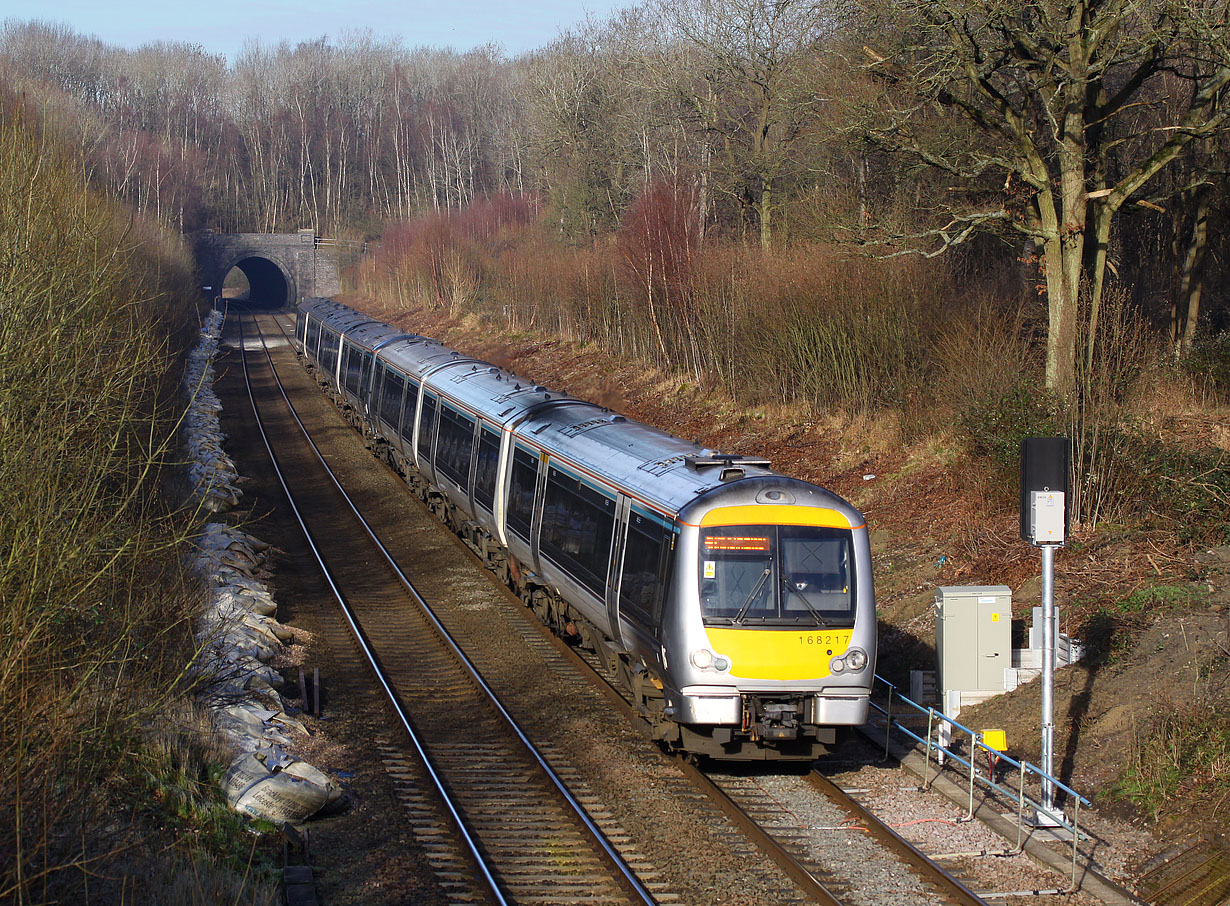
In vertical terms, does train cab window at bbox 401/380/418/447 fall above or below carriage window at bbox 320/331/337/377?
below

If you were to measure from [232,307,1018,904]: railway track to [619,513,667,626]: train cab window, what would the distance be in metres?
1.41

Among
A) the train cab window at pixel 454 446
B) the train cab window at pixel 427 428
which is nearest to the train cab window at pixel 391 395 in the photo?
the train cab window at pixel 427 428

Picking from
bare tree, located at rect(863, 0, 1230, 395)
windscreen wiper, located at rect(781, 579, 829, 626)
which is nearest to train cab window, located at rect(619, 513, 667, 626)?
windscreen wiper, located at rect(781, 579, 829, 626)

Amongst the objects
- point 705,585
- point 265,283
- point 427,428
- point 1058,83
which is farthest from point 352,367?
point 265,283

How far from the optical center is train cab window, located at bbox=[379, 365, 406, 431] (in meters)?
22.9

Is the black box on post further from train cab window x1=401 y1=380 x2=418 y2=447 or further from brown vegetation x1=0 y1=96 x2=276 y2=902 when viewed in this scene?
train cab window x1=401 y1=380 x2=418 y2=447

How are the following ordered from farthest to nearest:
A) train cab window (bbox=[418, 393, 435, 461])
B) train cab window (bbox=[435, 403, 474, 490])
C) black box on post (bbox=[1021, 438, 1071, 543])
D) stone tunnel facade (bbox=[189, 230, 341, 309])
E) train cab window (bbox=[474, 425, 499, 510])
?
stone tunnel facade (bbox=[189, 230, 341, 309]) → train cab window (bbox=[418, 393, 435, 461]) → train cab window (bbox=[435, 403, 474, 490]) → train cab window (bbox=[474, 425, 499, 510]) → black box on post (bbox=[1021, 438, 1071, 543])

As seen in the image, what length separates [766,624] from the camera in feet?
30.2

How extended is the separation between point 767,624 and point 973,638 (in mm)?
Result: 2785

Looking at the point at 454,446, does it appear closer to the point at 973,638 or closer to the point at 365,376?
the point at 973,638

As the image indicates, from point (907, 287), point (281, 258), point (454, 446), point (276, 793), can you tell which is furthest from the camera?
point (281, 258)

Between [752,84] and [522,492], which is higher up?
[752,84]

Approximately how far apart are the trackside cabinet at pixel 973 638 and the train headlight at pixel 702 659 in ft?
9.27

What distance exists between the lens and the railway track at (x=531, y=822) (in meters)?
7.51
